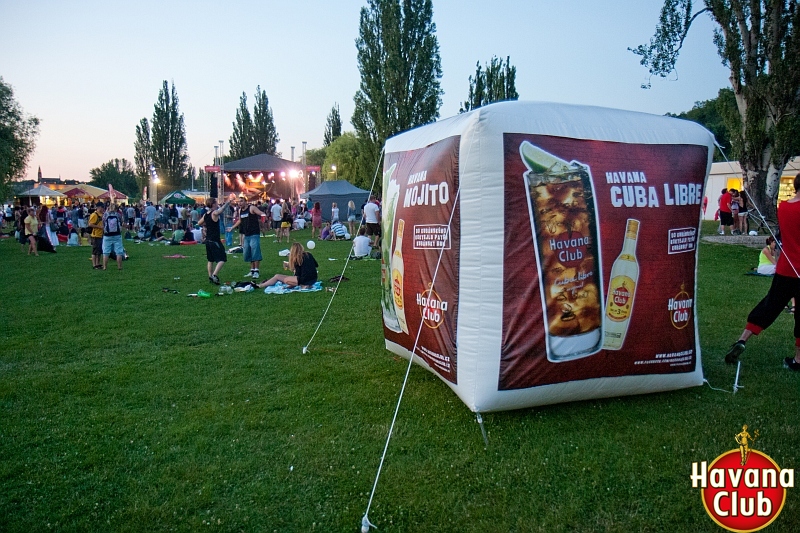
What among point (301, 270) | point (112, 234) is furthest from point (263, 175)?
point (301, 270)

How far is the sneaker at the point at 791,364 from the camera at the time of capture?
536 cm

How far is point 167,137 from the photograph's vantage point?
55.7 m

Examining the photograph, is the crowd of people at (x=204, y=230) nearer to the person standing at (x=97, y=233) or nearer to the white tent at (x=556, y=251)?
the person standing at (x=97, y=233)

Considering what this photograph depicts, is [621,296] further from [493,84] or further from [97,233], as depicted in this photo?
[493,84]

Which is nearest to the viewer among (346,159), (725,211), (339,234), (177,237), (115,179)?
(725,211)

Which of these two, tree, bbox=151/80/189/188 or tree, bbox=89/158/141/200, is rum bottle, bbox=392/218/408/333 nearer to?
tree, bbox=151/80/189/188

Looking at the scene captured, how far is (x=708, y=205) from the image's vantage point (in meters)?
32.5

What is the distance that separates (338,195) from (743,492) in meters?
29.6

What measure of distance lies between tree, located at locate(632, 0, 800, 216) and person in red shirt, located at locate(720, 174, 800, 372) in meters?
12.8

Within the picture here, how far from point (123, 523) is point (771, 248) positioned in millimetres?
12431

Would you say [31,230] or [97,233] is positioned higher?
[31,230]

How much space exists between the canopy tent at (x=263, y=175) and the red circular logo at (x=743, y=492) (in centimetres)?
3314

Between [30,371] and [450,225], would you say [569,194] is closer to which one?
[450,225]

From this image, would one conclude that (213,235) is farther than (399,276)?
Yes
